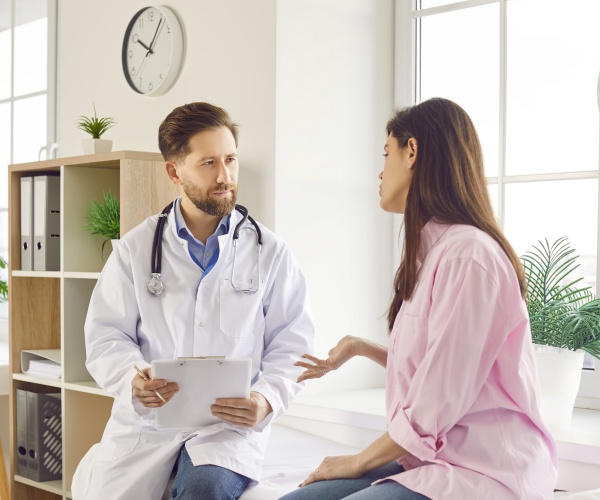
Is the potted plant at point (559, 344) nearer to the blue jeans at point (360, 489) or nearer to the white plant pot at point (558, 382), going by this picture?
the white plant pot at point (558, 382)

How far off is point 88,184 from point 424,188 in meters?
1.68

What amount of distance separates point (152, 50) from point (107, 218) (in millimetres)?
682

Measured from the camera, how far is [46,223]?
3068mm

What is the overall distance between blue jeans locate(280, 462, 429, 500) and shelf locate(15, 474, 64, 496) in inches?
60.3

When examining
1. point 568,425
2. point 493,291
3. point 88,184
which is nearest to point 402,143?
point 493,291

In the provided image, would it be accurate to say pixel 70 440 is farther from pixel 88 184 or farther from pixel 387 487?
pixel 387 487

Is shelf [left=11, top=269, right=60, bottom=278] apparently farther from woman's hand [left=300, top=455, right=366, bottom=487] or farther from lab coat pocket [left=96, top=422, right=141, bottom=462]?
woman's hand [left=300, top=455, right=366, bottom=487]

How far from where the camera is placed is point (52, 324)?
3.25 meters

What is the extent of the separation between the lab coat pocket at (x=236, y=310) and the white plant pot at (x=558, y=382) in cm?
73

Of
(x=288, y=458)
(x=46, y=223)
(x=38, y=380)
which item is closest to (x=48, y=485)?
(x=38, y=380)

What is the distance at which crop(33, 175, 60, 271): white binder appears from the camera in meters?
3.06

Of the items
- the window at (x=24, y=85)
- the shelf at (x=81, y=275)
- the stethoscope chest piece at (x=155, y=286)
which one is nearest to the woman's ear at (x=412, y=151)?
the stethoscope chest piece at (x=155, y=286)

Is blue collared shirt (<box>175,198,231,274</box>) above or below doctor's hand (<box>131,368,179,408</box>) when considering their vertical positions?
above

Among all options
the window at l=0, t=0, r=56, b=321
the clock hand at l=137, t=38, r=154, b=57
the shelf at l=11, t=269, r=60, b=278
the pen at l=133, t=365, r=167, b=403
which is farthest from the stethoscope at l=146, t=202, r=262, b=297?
the window at l=0, t=0, r=56, b=321
